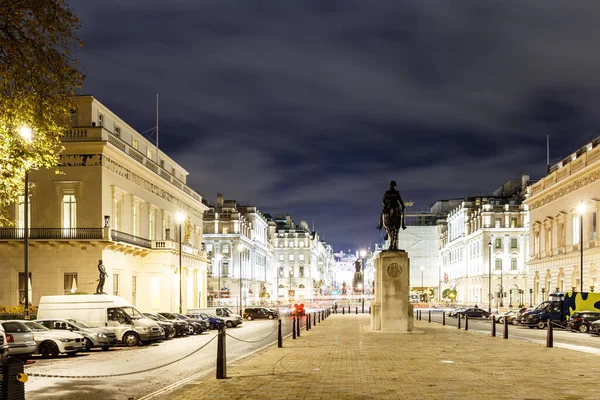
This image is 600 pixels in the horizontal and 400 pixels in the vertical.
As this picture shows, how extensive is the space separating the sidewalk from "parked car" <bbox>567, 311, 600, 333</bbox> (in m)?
18.2

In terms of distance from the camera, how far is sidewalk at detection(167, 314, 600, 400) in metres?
13.3

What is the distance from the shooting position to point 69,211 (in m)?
48.3

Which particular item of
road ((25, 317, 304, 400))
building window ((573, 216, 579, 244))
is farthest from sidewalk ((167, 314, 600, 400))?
building window ((573, 216, 579, 244))

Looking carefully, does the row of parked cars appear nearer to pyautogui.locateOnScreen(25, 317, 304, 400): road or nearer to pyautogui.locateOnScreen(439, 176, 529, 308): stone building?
pyautogui.locateOnScreen(25, 317, 304, 400): road

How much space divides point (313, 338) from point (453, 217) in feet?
389

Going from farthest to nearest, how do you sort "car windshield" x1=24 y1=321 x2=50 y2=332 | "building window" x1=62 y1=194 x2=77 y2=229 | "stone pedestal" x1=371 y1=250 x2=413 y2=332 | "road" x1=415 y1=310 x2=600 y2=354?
"building window" x1=62 y1=194 x2=77 y2=229
"stone pedestal" x1=371 y1=250 x2=413 y2=332
"road" x1=415 y1=310 x2=600 y2=354
"car windshield" x1=24 y1=321 x2=50 y2=332

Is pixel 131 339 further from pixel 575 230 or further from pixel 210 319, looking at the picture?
pixel 575 230

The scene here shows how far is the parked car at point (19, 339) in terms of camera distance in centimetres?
2230

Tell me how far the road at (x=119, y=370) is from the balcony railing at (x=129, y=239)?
19.9 meters

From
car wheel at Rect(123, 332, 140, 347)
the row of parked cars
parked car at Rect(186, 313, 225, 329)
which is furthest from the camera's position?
parked car at Rect(186, 313, 225, 329)

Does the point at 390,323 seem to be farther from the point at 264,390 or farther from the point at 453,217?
the point at 453,217

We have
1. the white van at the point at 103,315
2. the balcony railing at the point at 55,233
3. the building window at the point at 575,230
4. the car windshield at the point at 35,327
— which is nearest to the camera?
the car windshield at the point at 35,327

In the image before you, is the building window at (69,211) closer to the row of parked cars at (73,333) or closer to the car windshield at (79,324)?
the row of parked cars at (73,333)

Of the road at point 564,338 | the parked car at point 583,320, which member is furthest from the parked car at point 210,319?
the parked car at point 583,320
